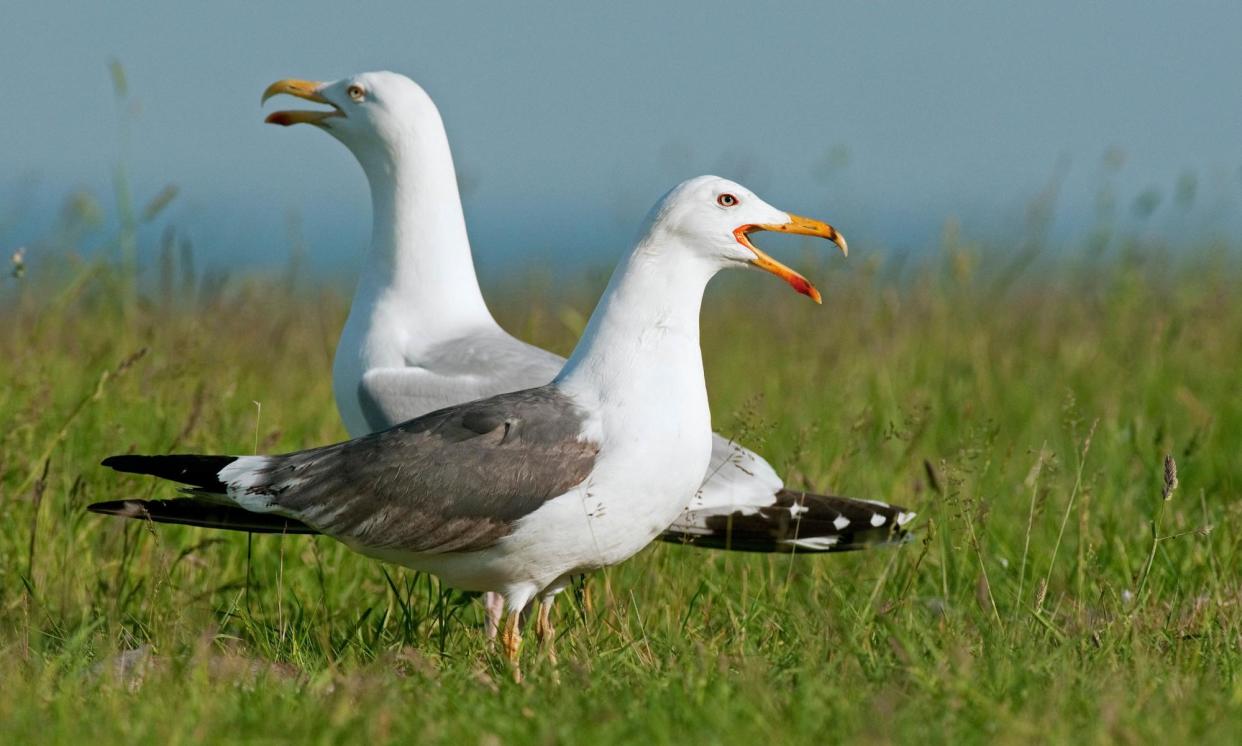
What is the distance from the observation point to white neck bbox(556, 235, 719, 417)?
4148 millimetres

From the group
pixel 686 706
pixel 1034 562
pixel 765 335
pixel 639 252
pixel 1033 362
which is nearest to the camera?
pixel 686 706

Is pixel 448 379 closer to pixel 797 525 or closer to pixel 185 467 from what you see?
pixel 185 467

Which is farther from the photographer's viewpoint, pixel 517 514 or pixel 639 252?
pixel 639 252

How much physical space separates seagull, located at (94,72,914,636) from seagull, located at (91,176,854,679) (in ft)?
0.65

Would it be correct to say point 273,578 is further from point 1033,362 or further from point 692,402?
point 1033,362

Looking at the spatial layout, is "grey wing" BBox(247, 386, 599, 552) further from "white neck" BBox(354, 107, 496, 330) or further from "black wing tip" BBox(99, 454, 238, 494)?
"white neck" BBox(354, 107, 496, 330)

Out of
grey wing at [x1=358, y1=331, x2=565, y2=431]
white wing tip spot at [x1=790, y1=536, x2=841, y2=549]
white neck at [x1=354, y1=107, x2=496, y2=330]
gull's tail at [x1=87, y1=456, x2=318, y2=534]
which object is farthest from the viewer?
white neck at [x1=354, y1=107, x2=496, y2=330]

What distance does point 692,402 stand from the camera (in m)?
4.15

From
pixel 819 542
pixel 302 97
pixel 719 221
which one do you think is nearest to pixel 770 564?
pixel 819 542

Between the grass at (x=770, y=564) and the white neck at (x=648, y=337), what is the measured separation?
18.6 inches

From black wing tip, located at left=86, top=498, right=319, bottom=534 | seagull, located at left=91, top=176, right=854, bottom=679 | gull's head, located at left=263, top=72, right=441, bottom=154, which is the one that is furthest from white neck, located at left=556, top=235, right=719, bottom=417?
gull's head, located at left=263, top=72, right=441, bottom=154

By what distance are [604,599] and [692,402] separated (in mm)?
1080

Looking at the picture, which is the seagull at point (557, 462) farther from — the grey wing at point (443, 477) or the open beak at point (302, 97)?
the open beak at point (302, 97)

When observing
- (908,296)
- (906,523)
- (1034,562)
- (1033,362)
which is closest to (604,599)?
(906,523)
